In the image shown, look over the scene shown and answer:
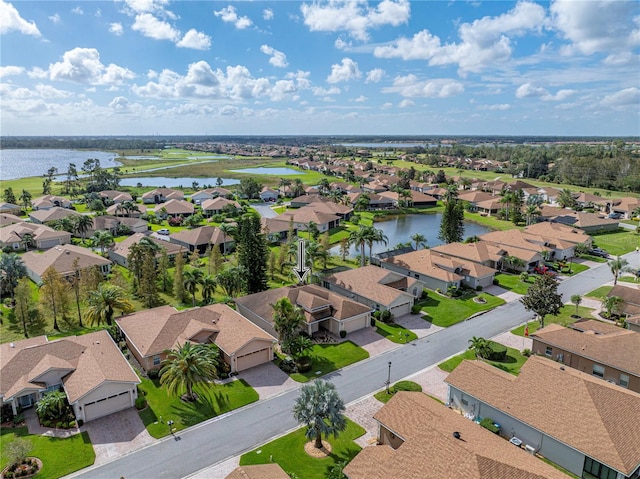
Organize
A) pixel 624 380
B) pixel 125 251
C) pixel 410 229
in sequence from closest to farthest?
pixel 624 380, pixel 125 251, pixel 410 229

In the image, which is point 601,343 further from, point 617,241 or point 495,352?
point 617,241

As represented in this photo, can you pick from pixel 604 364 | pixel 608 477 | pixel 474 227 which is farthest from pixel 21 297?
pixel 474 227

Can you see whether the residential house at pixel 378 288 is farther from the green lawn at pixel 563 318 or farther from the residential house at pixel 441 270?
the green lawn at pixel 563 318

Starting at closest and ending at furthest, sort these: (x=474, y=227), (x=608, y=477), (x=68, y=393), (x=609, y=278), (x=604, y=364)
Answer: (x=608, y=477) → (x=68, y=393) → (x=604, y=364) → (x=609, y=278) → (x=474, y=227)

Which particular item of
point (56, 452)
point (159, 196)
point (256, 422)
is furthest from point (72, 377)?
point (159, 196)

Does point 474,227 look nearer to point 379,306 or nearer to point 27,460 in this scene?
point 379,306
